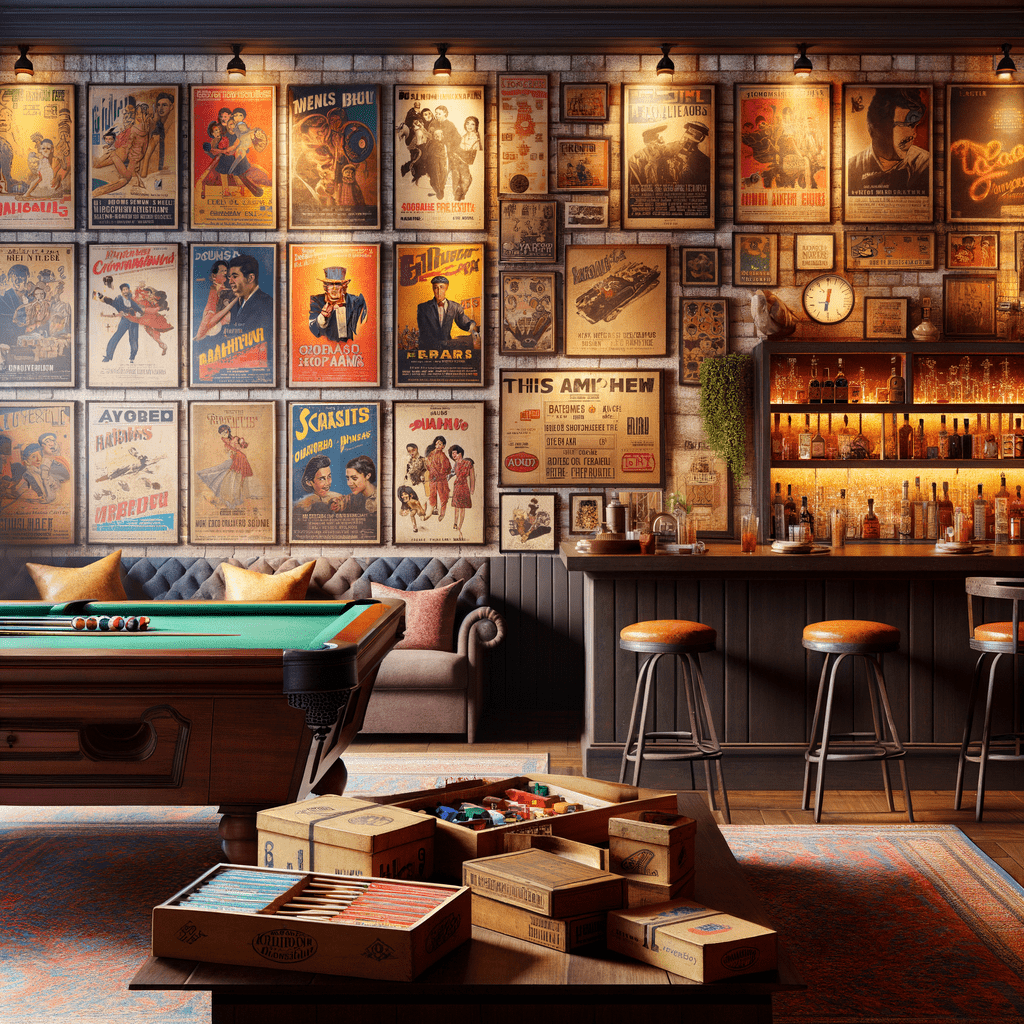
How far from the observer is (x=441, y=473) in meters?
6.20

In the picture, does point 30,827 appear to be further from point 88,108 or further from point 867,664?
point 88,108

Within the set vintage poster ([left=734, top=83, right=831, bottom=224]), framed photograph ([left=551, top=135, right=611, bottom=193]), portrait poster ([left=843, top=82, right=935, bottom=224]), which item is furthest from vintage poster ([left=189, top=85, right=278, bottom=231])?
portrait poster ([left=843, top=82, right=935, bottom=224])

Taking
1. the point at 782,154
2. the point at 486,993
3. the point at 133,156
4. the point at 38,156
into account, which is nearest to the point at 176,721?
the point at 486,993

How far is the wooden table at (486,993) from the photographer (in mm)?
1608

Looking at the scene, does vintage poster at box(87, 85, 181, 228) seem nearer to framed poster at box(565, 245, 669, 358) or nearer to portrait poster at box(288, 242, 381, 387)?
portrait poster at box(288, 242, 381, 387)

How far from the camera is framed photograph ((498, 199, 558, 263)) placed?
612 centimetres

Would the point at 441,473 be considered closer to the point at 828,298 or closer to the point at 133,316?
the point at 133,316

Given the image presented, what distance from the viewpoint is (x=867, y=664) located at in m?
4.15

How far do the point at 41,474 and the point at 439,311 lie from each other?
2.89m

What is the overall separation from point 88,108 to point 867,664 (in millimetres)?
5916

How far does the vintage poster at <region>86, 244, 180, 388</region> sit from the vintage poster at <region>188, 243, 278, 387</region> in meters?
0.15

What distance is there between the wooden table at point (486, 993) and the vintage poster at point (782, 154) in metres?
5.43

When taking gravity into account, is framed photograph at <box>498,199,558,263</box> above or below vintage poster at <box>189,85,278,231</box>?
below

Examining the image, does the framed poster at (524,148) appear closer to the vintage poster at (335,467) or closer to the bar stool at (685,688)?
the vintage poster at (335,467)
